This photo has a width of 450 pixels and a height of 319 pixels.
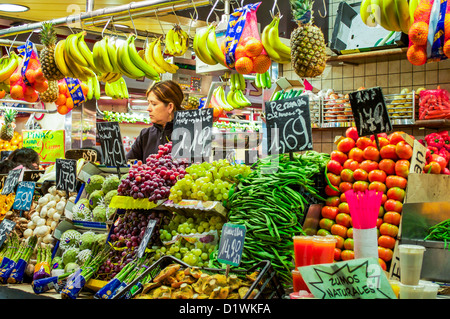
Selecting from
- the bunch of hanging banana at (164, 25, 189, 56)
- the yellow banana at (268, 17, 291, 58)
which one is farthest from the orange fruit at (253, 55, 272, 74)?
the bunch of hanging banana at (164, 25, 189, 56)

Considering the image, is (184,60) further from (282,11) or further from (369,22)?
(369,22)

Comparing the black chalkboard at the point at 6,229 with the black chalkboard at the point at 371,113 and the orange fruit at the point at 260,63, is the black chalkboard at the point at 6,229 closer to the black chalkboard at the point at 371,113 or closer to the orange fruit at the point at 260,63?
the orange fruit at the point at 260,63

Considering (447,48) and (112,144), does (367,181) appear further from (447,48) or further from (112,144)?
(112,144)

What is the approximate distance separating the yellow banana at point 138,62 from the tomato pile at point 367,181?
2.28 m

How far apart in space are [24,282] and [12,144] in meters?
9.02

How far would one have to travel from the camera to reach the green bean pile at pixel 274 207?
2.11 meters

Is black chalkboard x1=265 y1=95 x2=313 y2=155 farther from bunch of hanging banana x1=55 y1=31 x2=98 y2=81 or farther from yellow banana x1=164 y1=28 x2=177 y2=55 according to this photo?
bunch of hanging banana x1=55 y1=31 x2=98 y2=81

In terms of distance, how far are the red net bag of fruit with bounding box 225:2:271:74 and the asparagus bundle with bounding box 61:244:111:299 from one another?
1.72 metres

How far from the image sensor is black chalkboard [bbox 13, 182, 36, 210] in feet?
11.0

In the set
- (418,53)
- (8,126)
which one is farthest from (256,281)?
(8,126)

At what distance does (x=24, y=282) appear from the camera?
111 inches

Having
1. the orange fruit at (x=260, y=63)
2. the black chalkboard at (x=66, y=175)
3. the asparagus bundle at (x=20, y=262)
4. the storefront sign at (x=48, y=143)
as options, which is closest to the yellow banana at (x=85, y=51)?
the black chalkboard at (x=66, y=175)
